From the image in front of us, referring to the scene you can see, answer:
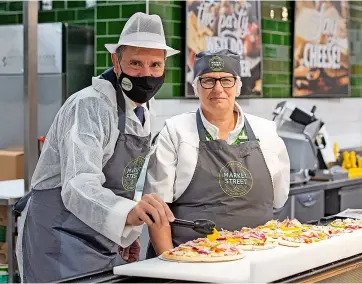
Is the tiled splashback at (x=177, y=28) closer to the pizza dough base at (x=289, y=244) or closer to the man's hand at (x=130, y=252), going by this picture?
the man's hand at (x=130, y=252)

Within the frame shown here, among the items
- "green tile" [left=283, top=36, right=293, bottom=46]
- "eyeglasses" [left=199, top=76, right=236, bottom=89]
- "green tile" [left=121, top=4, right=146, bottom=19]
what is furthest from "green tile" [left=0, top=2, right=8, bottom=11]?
"eyeglasses" [left=199, top=76, right=236, bottom=89]

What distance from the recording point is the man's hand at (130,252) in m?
3.69

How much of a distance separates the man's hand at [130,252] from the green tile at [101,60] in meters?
2.51

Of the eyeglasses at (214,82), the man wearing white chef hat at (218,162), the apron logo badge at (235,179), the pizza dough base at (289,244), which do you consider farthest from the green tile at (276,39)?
the pizza dough base at (289,244)

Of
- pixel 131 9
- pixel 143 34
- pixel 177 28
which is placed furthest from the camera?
pixel 177 28

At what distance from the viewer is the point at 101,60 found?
601 cm

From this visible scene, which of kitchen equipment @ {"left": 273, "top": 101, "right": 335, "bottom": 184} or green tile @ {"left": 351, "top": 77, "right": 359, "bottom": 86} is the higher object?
green tile @ {"left": 351, "top": 77, "right": 359, "bottom": 86}

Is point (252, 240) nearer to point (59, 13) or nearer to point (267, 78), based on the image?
point (267, 78)

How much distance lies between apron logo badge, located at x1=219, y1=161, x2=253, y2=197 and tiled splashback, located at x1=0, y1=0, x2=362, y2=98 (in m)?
2.12

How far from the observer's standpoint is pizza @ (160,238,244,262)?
2.89 m

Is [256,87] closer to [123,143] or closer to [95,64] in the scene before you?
[95,64]

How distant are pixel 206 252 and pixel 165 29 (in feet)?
10.4

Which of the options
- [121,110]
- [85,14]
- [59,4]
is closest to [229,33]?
[85,14]

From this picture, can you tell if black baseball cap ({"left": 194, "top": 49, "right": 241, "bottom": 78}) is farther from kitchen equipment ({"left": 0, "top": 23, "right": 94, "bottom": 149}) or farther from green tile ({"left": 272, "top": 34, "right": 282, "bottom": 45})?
green tile ({"left": 272, "top": 34, "right": 282, "bottom": 45})
